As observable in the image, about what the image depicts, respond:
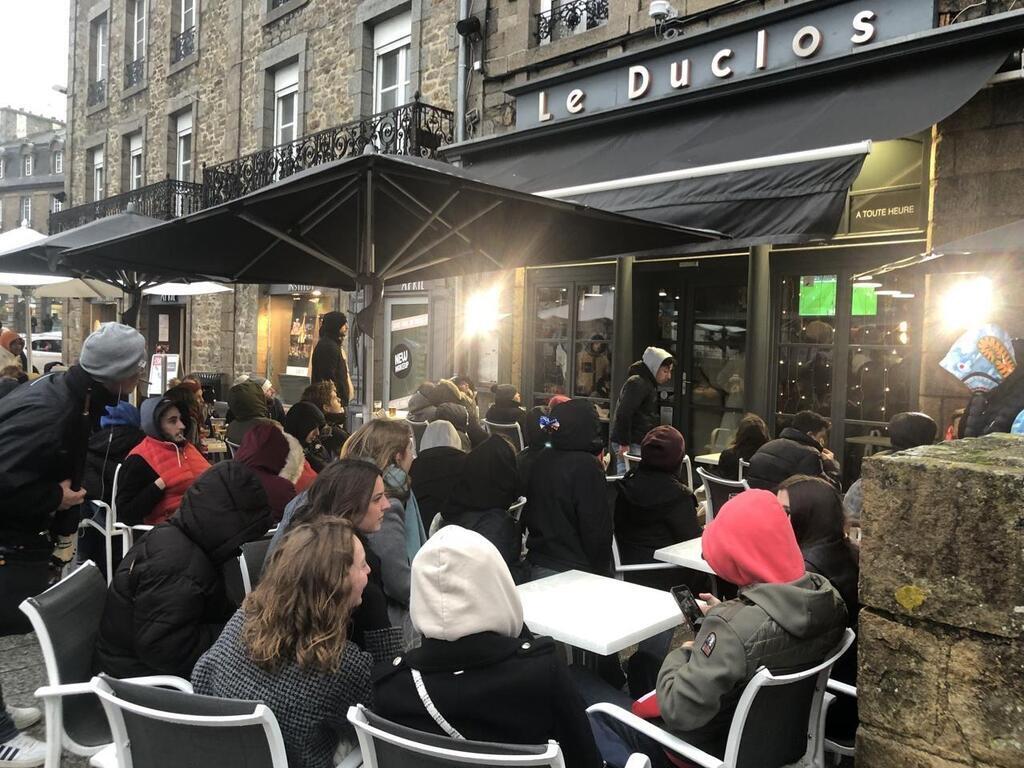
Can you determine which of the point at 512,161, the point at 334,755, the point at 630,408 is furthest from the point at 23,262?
the point at 334,755

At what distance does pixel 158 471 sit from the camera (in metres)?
4.43

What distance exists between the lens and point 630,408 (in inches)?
274

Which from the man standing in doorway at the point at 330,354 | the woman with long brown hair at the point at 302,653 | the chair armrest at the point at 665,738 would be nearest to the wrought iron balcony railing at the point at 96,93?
the man standing in doorway at the point at 330,354

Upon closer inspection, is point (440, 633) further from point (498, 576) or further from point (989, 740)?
point (989, 740)

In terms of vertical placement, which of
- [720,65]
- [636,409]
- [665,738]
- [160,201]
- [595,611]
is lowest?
[665,738]

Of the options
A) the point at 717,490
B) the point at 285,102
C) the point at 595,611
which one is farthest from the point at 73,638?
the point at 285,102

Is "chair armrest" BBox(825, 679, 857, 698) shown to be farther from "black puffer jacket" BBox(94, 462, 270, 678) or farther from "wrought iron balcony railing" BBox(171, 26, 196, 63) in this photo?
"wrought iron balcony railing" BBox(171, 26, 196, 63)

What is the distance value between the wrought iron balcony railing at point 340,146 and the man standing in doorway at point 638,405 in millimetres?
4418

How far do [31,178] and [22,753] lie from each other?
1994 inches

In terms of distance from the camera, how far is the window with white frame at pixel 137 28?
19.4 metres

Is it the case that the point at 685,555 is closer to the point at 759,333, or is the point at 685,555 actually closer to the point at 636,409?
the point at 636,409

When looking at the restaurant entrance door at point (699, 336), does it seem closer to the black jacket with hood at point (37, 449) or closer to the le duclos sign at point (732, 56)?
the le duclos sign at point (732, 56)

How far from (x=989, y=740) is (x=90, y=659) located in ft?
8.84

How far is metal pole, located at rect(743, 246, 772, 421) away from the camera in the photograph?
780cm
